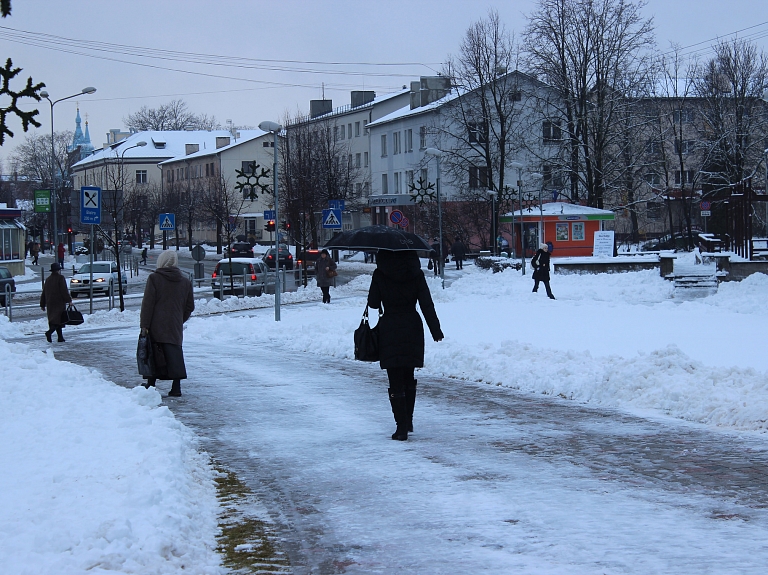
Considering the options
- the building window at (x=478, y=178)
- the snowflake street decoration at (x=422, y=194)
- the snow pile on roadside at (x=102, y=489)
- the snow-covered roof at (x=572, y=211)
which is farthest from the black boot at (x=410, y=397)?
the building window at (x=478, y=178)

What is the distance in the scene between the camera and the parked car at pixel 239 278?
3519cm

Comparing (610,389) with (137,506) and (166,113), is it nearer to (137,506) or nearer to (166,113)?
(137,506)

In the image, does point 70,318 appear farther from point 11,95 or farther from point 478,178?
point 478,178

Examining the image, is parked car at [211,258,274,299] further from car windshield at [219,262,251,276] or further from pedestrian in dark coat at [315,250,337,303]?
pedestrian in dark coat at [315,250,337,303]

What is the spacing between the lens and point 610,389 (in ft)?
37.3

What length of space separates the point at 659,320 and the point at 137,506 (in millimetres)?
17300

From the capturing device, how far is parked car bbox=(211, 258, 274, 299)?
35.2 meters

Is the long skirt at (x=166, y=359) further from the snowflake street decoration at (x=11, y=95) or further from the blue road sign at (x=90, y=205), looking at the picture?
the blue road sign at (x=90, y=205)

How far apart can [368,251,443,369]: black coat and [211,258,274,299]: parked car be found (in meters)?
26.3

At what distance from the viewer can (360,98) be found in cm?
9262

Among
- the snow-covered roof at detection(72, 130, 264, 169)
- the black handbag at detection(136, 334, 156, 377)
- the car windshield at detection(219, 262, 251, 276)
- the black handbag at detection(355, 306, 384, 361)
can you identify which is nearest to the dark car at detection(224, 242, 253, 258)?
the car windshield at detection(219, 262, 251, 276)

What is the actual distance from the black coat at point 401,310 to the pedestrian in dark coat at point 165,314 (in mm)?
3522

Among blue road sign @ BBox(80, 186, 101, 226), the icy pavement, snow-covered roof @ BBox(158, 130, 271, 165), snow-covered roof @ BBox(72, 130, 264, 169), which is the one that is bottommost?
the icy pavement

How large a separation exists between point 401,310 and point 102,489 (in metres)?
3.48
